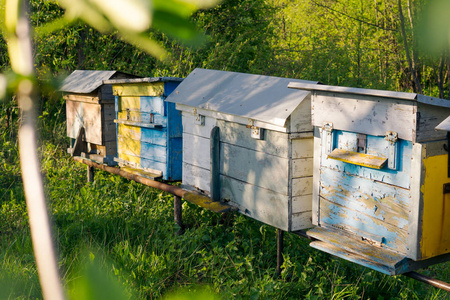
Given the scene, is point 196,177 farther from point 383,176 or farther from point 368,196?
point 383,176

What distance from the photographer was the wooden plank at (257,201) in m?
3.40

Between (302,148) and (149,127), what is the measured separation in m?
1.88

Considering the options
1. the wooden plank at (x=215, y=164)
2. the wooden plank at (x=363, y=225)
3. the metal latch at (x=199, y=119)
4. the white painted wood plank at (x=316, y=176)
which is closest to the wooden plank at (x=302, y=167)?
the white painted wood plank at (x=316, y=176)

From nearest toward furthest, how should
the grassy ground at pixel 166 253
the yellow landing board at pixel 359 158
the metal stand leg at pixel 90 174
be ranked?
the yellow landing board at pixel 359 158
the grassy ground at pixel 166 253
the metal stand leg at pixel 90 174

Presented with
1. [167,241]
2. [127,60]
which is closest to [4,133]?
[127,60]

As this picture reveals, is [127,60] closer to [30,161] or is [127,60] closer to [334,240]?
[334,240]

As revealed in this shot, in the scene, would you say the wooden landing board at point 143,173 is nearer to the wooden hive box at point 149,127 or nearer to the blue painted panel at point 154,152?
the wooden hive box at point 149,127

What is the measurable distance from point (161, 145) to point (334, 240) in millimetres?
2171

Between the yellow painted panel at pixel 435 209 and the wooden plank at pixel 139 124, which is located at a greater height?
the wooden plank at pixel 139 124

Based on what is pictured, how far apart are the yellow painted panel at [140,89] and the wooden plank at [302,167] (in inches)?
69.4

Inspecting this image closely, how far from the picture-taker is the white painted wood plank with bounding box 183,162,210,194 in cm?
416

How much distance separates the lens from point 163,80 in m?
4.52

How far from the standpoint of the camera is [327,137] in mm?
3094

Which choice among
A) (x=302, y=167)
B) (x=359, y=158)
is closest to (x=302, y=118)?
(x=302, y=167)
